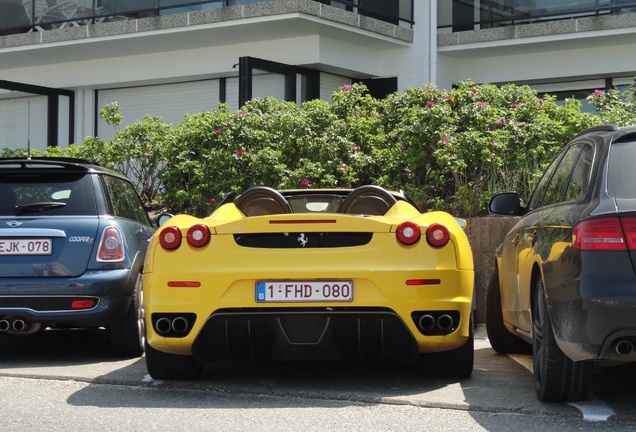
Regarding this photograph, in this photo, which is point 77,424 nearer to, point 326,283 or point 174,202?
point 326,283

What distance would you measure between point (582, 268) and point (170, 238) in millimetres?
2515

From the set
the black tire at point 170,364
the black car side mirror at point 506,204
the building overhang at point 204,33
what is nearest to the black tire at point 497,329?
the black car side mirror at point 506,204

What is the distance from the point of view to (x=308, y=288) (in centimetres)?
639

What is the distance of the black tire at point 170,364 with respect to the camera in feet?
22.9

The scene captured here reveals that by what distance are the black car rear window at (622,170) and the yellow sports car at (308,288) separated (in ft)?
3.87

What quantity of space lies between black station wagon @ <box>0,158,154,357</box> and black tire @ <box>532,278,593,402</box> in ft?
11.4

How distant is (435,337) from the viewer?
6465 millimetres

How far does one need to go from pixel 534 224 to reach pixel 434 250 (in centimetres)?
68

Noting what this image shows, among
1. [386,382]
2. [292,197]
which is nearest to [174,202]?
[292,197]

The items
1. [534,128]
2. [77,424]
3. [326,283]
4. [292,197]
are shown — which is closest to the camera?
[77,424]

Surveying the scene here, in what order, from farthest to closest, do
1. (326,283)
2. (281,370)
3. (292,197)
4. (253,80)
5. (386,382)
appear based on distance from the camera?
(253,80) → (292,197) → (281,370) → (386,382) → (326,283)

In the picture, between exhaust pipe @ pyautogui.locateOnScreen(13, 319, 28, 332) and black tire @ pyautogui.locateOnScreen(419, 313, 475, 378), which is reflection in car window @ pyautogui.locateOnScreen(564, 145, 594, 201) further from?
exhaust pipe @ pyautogui.locateOnScreen(13, 319, 28, 332)

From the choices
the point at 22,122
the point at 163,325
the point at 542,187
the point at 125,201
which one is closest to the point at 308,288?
the point at 163,325

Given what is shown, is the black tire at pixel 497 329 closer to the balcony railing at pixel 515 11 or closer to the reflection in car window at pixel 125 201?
the reflection in car window at pixel 125 201
